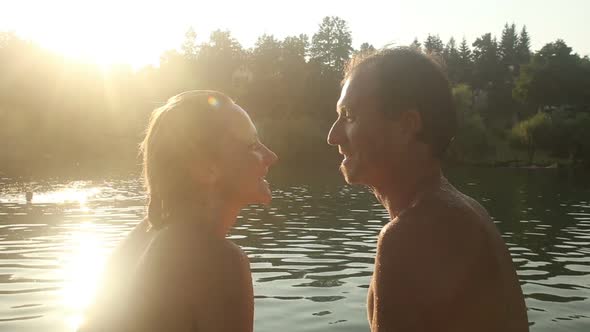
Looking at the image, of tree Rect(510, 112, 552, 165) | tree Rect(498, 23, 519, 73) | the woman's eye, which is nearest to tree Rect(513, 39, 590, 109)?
tree Rect(510, 112, 552, 165)

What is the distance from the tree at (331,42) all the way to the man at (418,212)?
14230 cm

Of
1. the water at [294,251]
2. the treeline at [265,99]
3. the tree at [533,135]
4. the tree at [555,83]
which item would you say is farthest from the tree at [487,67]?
the water at [294,251]

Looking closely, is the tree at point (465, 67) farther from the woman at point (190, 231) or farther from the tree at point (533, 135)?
the woman at point (190, 231)

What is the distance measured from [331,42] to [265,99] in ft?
150

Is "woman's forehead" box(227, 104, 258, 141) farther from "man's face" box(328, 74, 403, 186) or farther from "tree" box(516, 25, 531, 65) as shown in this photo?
"tree" box(516, 25, 531, 65)

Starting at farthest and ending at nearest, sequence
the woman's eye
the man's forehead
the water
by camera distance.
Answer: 1. the water
2. the woman's eye
3. the man's forehead

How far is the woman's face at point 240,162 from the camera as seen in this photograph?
3.37 meters

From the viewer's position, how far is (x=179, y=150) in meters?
3.26

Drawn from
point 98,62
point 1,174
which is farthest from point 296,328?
point 98,62

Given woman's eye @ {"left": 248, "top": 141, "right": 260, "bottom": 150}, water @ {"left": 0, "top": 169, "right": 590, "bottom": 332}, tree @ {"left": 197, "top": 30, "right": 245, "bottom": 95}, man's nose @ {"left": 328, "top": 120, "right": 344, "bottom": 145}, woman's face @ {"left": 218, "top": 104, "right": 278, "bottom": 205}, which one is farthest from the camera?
tree @ {"left": 197, "top": 30, "right": 245, "bottom": 95}

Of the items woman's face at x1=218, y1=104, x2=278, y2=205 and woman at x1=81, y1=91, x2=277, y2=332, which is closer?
woman at x1=81, y1=91, x2=277, y2=332

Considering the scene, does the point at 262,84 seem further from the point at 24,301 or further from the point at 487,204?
the point at 24,301

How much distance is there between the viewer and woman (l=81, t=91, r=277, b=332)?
9.81ft

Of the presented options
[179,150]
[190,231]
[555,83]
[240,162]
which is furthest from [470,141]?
[190,231]
